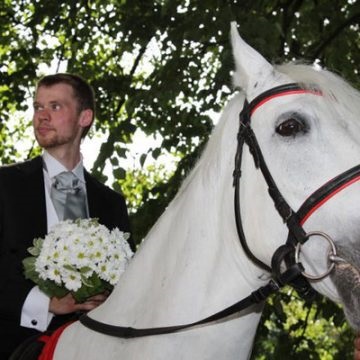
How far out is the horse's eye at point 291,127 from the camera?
303 cm

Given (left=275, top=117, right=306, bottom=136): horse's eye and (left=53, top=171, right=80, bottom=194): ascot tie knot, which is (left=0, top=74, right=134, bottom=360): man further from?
(left=275, top=117, right=306, bottom=136): horse's eye

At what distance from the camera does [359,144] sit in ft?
9.56

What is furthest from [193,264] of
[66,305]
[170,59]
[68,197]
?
[170,59]

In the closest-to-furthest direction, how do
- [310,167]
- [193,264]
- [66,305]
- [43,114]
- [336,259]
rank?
[336,259]
[310,167]
[193,264]
[66,305]
[43,114]

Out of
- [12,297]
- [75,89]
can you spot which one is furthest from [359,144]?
[75,89]

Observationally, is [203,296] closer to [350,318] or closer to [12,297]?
[350,318]

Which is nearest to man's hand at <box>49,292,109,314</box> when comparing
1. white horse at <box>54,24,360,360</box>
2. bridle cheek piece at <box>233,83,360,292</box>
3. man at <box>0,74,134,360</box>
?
man at <box>0,74,134,360</box>

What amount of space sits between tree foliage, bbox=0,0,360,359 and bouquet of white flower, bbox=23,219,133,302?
1926 millimetres

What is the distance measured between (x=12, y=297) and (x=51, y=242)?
37 centimetres

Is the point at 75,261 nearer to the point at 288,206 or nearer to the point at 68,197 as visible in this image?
the point at 68,197

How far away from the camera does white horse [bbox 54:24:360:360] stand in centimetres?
290

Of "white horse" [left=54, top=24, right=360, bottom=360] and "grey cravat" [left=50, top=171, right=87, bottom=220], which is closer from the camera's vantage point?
"white horse" [left=54, top=24, right=360, bottom=360]

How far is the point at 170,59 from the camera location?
6824 mm

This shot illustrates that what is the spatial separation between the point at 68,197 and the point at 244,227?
5.64 ft
